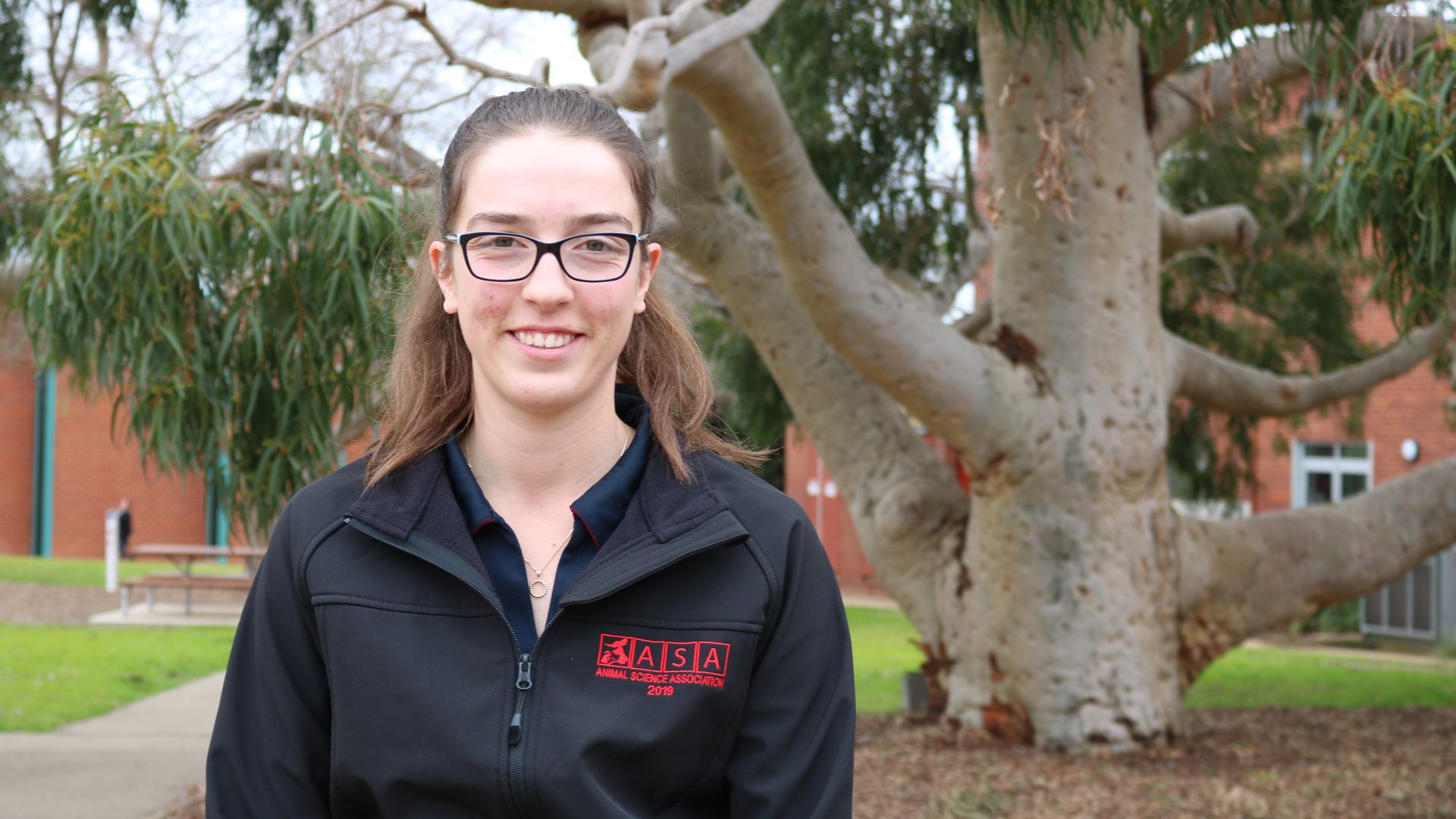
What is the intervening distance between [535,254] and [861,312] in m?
4.89

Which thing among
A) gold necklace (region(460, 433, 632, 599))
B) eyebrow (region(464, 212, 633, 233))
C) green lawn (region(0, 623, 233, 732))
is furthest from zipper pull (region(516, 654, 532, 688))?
green lawn (region(0, 623, 233, 732))

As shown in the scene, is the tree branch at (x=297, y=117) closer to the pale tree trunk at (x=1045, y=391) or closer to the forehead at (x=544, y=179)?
the pale tree trunk at (x=1045, y=391)

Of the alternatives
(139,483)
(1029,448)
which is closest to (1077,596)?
(1029,448)

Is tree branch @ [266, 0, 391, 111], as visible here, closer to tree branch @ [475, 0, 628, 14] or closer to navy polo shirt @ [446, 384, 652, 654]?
tree branch @ [475, 0, 628, 14]

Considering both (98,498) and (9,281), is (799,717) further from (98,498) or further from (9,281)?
(98,498)

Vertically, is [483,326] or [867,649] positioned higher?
[483,326]

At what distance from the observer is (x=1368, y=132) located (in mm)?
5004

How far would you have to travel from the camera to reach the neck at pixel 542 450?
2.04m

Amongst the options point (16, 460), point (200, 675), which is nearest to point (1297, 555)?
point (200, 675)

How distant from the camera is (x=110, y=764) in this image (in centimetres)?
722

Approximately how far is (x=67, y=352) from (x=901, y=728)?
5125 mm

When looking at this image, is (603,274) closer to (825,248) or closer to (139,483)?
(825,248)

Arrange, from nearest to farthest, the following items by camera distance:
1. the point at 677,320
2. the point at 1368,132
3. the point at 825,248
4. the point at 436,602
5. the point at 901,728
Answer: the point at 436,602 → the point at 677,320 → the point at 1368,132 → the point at 825,248 → the point at 901,728

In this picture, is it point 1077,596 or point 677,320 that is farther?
point 1077,596
